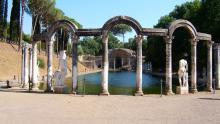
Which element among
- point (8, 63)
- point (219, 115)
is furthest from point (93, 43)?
point (219, 115)

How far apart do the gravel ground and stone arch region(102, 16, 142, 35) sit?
240 inches

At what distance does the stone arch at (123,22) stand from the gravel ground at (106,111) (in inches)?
240

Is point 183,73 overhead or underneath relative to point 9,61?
underneath

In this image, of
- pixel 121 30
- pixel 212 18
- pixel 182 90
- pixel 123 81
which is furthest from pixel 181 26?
pixel 121 30

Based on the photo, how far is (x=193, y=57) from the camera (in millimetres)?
30266

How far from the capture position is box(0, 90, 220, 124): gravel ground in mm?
16188

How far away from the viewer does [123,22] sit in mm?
27984

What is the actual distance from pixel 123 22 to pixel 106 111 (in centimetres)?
1041

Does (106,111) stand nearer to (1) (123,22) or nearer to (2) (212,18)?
(1) (123,22)

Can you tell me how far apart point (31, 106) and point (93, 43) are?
538 feet

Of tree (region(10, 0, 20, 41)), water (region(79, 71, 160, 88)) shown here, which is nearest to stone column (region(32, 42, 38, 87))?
water (region(79, 71, 160, 88))

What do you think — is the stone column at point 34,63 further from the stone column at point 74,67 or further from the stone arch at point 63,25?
the stone column at point 74,67

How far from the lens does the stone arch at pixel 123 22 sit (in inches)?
1094

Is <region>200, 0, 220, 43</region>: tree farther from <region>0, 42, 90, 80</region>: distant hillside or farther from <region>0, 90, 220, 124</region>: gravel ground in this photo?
<region>0, 42, 90, 80</region>: distant hillside
